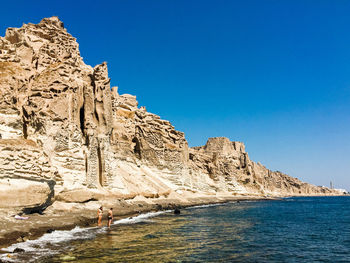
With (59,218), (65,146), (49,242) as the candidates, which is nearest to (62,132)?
(65,146)

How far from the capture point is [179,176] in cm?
5366

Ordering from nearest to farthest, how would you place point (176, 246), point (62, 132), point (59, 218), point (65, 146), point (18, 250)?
point (18, 250), point (176, 246), point (59, 218), point (65, 146), point (62, 132)

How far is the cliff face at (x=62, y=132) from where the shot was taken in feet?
58.3

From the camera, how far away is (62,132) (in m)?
26.6

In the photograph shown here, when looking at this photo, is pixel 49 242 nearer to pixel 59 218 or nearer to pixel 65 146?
pixel 59 218

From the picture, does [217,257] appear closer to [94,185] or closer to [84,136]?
[94,185]

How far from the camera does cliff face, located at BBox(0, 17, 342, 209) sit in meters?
17.8

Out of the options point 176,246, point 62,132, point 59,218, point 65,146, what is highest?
point 62,132

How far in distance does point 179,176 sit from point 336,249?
3837cm

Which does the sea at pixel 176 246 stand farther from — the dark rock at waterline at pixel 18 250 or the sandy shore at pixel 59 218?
the sandy shore at pixel 59 218

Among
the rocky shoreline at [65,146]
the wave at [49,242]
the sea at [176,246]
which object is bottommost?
the sea at [176,246]

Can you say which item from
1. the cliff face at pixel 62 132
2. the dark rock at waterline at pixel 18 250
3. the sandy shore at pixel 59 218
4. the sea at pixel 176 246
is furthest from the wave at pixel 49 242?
the cliff face at pixel 62 132

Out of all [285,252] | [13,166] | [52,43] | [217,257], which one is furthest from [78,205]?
[52,43]

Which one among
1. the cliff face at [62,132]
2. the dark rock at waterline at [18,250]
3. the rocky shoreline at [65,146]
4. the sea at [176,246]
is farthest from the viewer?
the cliff face at [62,132]
